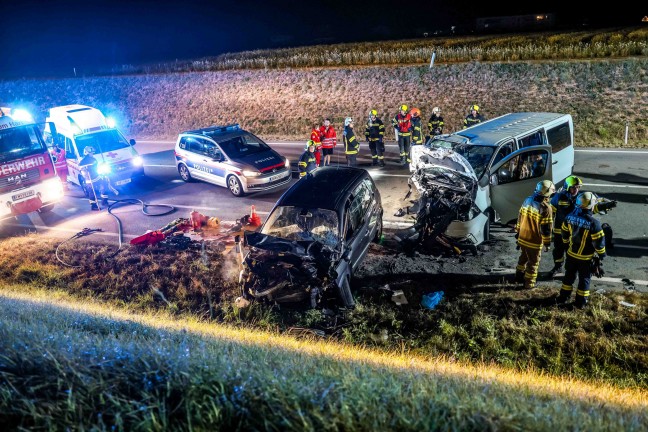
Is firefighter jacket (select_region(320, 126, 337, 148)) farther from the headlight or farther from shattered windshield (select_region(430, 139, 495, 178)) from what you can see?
the headlight

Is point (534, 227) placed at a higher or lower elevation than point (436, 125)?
lower

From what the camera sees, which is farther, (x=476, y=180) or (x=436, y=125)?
(x=436, y=125)

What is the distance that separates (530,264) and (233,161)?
874cm

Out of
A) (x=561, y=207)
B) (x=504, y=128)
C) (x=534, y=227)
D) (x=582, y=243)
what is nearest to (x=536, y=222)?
(x=534, y=227)

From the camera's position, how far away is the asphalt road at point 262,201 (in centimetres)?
1003

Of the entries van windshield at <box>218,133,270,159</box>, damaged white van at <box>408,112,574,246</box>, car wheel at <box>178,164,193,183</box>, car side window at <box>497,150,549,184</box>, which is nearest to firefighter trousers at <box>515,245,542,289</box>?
damaged white van at <box>408,112,574,246</box>

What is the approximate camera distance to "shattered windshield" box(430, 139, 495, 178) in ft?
31.5

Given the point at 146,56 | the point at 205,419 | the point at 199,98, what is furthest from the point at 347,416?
the point at 146,56

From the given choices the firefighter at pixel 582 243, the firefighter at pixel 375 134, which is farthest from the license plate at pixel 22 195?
the firefighter at pixel 582 243

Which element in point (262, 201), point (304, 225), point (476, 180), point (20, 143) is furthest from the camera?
point (262, 201)

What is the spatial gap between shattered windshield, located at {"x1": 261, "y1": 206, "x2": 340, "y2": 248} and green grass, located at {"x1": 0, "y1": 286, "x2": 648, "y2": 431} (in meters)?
2.79

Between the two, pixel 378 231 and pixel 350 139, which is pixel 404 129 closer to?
pixel 350 139

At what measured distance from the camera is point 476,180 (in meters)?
8.96

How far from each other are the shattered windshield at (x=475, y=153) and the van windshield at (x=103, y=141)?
10645 millimetres
